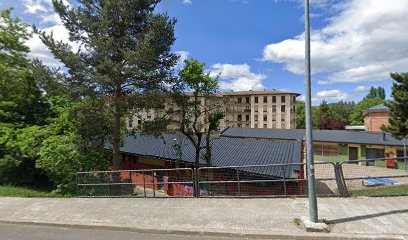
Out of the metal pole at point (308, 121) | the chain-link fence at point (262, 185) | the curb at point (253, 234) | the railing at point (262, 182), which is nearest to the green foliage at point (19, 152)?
the railing at point (262, 182)

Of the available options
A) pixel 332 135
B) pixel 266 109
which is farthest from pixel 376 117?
pixel 266 109

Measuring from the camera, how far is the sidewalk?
15.9ft

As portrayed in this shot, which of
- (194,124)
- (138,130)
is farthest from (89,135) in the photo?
(194,124)

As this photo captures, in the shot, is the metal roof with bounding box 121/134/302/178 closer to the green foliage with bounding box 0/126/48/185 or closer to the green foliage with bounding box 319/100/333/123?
the green foliage with bounding box 0/126/48/185

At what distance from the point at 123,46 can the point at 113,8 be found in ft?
5.03

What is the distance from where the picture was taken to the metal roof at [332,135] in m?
32.7

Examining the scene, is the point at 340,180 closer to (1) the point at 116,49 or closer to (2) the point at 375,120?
(1) the point at 116,49

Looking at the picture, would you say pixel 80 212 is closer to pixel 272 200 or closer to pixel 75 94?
pixel 272 200

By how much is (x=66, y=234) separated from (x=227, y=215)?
349 cm

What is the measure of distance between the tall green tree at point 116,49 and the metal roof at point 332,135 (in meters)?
28.8

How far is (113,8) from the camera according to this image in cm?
1073

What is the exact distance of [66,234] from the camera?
5586 millimetres

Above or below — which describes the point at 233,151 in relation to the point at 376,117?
below

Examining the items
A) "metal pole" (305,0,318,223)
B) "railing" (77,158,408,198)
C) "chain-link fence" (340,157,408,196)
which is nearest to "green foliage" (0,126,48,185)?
"railing" (77,158,408,198)
